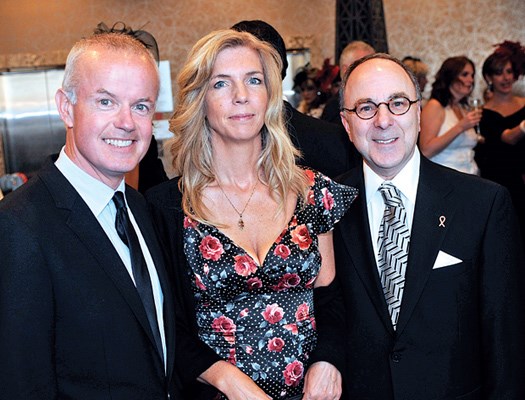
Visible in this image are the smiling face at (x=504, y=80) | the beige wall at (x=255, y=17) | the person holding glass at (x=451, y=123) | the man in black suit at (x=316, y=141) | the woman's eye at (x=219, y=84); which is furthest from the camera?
the beige wall at (x=255, y=17)

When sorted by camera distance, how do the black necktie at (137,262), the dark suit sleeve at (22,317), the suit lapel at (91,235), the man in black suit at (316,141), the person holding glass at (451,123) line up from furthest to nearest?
the person holding glass at (451,123)
the man in black suit at (316,141)
the black necktie at (137,262)
the suit lapel at (91,235)
the dark suit sleeve at (22,317)

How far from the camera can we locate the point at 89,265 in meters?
1.83

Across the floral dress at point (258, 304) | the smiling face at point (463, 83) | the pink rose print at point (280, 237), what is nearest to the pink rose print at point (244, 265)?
the floral dress at point (258, 304)

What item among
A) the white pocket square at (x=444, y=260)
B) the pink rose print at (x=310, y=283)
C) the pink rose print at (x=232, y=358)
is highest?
the white pocket square at (x=444, y=260)

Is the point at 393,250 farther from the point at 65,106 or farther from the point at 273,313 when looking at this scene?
the point at 65,106

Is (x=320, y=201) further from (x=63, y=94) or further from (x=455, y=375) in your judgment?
(x=63, y=94)

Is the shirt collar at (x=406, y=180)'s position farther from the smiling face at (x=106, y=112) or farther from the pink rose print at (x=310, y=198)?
the smiling face at (x=106, y=112)

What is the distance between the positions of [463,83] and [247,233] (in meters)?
3.69

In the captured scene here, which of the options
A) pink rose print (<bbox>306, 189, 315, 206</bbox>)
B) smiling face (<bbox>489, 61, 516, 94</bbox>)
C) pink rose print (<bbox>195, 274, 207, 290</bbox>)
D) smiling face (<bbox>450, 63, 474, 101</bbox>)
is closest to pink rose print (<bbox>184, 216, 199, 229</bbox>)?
pink rose print (<bbox>195, 274, 207, 290</bbox>)

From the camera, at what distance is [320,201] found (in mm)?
2471

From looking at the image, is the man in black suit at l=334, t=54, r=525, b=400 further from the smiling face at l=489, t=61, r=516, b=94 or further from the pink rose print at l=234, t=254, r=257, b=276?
the smiling face at l=489, t=61, r=516, b=94

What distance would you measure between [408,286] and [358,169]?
1.58 ft

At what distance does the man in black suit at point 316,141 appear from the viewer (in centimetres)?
308

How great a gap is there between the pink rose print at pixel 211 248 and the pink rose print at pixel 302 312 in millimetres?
307
